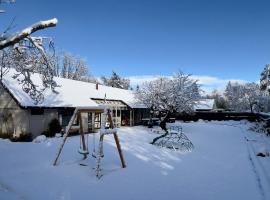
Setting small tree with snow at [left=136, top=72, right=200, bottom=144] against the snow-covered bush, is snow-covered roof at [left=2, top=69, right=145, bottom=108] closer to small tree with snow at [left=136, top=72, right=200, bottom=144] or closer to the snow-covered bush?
small tree with snow at [left=136, top=72, right=200, bottom=144]

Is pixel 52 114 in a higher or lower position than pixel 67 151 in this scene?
higher

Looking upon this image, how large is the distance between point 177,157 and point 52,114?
39.0 ft

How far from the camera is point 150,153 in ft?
50.1

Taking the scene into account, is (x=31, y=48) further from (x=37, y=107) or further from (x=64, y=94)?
(x=64, y=94)

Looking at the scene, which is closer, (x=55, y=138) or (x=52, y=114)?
(x=55, y=138)

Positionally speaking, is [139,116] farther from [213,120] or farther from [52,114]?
[213,120]

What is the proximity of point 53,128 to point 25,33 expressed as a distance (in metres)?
16.8

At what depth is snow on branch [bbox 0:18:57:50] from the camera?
5.82m

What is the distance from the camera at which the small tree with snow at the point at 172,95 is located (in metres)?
27.4

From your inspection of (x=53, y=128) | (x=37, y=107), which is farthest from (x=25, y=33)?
(x=53, y=128)

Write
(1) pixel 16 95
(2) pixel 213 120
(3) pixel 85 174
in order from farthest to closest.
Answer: (2) pixel 213 120, (1) pixel 16 95, (3) pixel 85 174

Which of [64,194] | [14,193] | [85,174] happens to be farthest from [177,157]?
[14,193]

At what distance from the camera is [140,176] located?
1067 cm

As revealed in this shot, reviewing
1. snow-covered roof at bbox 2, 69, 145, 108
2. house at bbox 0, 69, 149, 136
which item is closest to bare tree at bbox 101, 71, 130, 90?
snow-covered roof at bbox 2, 69, 145, 108
